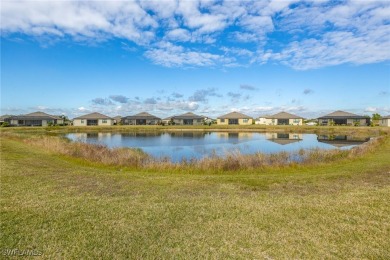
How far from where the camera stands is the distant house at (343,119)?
77.1 m

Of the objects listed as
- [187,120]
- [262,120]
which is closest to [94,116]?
[187,120]

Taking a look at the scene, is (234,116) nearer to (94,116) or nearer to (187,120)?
(187,120)

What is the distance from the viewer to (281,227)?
20.0 ft

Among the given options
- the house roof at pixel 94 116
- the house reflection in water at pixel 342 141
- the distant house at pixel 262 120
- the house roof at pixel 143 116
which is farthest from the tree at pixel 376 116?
the house roof at pixel 94 116

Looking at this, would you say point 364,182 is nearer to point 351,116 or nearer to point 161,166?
point 161,166

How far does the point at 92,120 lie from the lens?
287 ft

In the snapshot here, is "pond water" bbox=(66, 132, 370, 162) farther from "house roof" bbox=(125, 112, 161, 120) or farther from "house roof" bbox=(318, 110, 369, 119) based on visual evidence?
"house roof" bbox=(125, 112, 161, 120)

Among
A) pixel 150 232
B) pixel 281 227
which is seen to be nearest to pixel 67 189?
pixel 150 232

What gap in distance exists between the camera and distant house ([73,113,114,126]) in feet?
284

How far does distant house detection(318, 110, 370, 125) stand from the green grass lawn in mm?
76401

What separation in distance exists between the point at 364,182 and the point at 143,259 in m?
9.70

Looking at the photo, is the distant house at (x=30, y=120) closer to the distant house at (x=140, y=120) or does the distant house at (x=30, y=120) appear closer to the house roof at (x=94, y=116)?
the house roof at (x=94, y=116)

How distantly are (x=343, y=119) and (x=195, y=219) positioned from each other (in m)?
85.1

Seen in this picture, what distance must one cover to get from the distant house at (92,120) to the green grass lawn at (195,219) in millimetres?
81122
